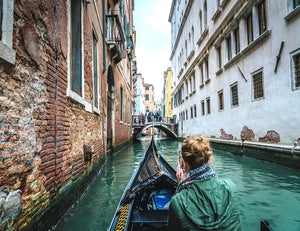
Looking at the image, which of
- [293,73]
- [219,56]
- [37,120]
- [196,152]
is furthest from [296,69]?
[37,120]

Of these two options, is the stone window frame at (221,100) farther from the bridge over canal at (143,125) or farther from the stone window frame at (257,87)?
the bridge over canal at (143,125)

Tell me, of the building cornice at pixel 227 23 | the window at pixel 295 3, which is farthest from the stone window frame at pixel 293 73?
the building cornice at pixel 227 23

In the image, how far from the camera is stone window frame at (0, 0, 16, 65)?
1416 mm

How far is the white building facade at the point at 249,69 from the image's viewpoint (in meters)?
4.85

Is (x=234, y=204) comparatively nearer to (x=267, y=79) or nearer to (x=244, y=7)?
(x=267, y=79)

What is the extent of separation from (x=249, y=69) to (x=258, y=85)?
2.25 feet

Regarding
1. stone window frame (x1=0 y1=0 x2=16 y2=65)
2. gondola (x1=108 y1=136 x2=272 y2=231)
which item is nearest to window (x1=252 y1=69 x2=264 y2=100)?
gondola (x1=108 y1=136 x2=272 y2=231)

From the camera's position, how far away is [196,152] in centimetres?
108

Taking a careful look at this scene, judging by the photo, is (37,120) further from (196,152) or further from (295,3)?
(295,3)

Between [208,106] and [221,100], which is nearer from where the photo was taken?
[221,100]

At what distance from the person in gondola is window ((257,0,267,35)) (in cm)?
638

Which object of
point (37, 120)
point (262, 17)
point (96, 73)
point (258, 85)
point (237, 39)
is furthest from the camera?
point (237, 39)

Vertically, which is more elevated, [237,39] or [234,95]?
[237,39]

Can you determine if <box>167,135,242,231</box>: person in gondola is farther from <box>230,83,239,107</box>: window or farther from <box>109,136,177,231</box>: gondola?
<box>230,83,239,107</box>: window
